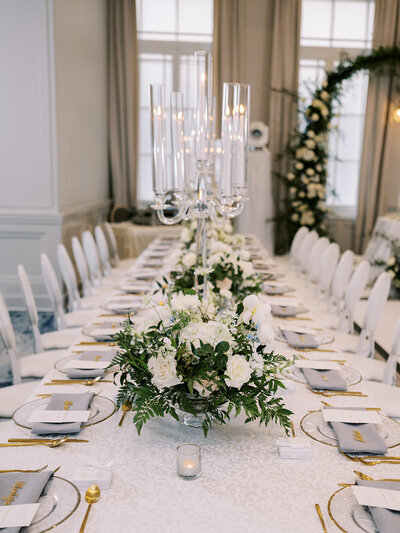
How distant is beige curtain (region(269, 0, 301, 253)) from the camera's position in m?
7.32

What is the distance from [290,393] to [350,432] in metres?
0.33

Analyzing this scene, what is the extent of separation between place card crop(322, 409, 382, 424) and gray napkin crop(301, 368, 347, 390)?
0.72ft

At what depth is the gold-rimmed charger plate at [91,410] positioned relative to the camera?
5.07 feet

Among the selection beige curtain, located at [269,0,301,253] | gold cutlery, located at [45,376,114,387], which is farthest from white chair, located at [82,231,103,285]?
beige curtain, located at [269,0,301,253]

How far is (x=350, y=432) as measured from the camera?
1.49 m

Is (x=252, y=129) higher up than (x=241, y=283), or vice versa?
(x=252, y=129)

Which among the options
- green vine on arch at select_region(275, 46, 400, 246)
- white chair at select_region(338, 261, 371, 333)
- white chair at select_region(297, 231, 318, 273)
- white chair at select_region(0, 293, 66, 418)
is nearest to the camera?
white chair at select_region(0, 293, 66, 418)

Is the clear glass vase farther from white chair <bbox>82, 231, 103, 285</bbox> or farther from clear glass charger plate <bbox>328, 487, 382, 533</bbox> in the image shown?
white chair <bbox>82, 231, 103, 285</bbox>

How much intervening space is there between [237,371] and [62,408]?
592 millimetres

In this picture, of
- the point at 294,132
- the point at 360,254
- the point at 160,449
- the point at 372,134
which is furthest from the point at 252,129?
the point at 160,449

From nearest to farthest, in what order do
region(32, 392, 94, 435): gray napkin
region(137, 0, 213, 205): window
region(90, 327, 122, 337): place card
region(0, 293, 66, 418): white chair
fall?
region(32, 392, 94, 435): gray napkin
region(0, 293, 66, 418): white chair
region(90, 327, 122, 337): place card
region(137, 0, 213, 205): window

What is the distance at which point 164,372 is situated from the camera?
1.37 meters

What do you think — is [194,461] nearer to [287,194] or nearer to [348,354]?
[348,354]

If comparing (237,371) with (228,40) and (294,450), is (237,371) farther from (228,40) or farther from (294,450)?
(228,40)
